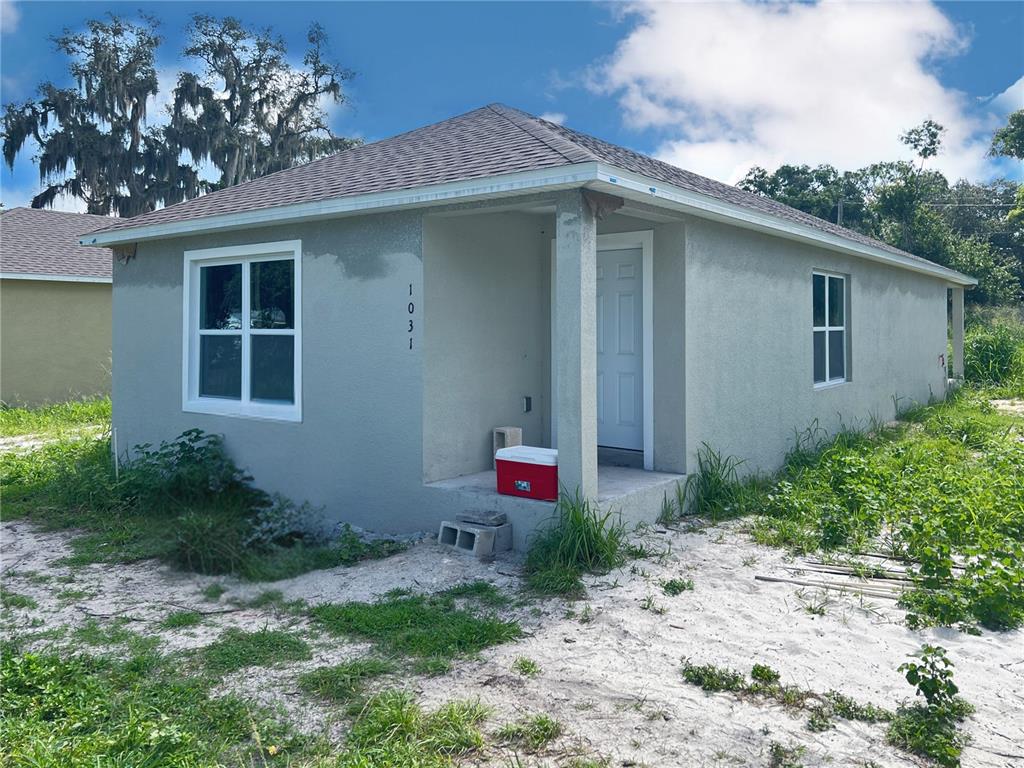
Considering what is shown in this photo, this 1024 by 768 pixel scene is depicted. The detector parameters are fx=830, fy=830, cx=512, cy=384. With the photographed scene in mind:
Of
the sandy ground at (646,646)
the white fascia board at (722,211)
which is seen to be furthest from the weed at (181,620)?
the white fascia board at (722,211)

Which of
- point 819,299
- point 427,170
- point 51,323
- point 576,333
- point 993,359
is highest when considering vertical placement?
point 427,170

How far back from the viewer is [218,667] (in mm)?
4062

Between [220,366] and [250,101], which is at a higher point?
[250,101]

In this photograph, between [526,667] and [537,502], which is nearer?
[526,667]

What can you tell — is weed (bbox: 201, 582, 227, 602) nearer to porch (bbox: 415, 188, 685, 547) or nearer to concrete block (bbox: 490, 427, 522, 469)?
porch (bbox: 415, 188, 685, 547)

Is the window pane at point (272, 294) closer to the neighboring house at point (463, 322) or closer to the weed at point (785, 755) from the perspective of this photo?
the neighboring house at point (463, 322)

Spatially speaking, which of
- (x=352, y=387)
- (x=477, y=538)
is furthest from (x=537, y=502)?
(x=352, y=387)

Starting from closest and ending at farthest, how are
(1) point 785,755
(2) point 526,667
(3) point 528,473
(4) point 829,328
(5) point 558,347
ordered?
(1) point 785,755 < (2) point 526,667 < (5) point 558,347 < (3) point 528,473 < (4) point 829,328

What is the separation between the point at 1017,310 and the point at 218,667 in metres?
30.3

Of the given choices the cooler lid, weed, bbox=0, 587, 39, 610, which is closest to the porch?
the cooler lid

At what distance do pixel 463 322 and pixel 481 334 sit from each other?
267 mm

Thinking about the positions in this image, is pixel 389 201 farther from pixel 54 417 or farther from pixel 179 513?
pixel 54 417

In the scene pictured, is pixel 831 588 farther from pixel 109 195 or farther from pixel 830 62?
pixel 109 195

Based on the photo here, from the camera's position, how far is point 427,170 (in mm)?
6664
